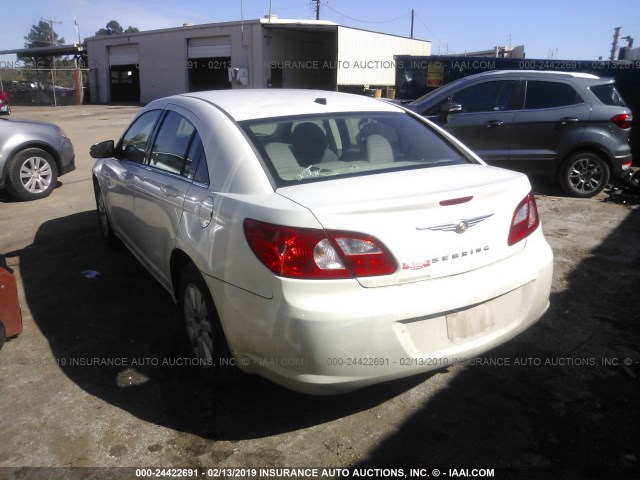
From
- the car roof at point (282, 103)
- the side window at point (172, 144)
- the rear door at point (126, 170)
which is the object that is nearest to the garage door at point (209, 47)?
the rear door at point (126, 170)

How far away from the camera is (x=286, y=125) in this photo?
3.12m

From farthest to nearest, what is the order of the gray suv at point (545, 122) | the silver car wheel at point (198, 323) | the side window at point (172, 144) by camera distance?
the gray suv at point (545, 122)
the side window at point (172, 144)
the silver car wheel at point (198, 323)

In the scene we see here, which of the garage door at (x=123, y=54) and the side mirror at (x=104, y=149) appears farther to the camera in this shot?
the garage door at (x=123, y=54)

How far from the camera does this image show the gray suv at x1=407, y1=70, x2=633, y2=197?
7.59 metres

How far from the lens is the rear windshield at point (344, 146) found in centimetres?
285

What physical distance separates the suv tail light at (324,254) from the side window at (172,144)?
1248mm

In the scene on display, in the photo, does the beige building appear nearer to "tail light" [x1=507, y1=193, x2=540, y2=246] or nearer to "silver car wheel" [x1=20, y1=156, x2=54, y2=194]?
"silver car wheel" [x1=20, y1=156, x2=54, y2=194]

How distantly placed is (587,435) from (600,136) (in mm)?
6116

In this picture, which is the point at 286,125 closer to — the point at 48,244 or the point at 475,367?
the point at 475,367

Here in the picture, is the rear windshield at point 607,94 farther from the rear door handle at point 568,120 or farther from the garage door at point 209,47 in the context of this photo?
the garage door at point 209,47

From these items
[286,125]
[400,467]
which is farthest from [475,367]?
[286,125]

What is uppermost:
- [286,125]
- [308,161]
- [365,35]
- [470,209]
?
[365,35]

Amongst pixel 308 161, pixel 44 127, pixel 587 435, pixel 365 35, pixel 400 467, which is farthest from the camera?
pixel 365 35

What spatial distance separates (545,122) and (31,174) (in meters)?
7.60
